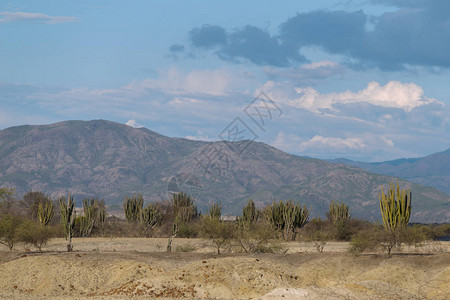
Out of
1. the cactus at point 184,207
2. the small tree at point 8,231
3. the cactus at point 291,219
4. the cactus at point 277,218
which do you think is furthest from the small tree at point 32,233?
the cactus at point 184,207

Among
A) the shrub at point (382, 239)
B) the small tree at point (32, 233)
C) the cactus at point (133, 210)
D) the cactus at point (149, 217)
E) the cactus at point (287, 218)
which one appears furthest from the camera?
the cactus at point (133, 210)

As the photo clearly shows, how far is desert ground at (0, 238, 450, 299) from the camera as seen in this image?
17234 mm

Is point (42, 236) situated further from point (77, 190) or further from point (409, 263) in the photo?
point (77, 190)

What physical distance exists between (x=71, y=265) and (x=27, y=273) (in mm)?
1619

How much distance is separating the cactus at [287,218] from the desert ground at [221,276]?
16.1 m

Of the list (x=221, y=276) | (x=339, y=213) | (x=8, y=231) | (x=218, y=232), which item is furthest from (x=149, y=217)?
(x=221, y=276)

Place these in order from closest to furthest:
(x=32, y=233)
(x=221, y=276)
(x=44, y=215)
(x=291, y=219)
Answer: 1. (x=221, y=276)
2. (x=32, y=233)
3. (x=291, y=219)
4. (x=44, y=215)

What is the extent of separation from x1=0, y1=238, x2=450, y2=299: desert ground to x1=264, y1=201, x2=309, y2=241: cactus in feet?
52.7

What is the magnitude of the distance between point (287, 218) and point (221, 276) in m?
22.9

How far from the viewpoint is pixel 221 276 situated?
1888cm

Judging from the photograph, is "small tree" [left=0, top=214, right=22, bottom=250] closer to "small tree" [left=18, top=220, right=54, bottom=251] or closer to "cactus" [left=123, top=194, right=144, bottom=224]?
"small tree" [left=18, top=220, right=54, bottom=251]

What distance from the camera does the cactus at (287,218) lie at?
41312 mm

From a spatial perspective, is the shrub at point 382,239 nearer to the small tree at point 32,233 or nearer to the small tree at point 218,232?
the small tree at point 218,232

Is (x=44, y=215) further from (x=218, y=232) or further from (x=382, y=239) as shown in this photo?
(x=382, y=239)
